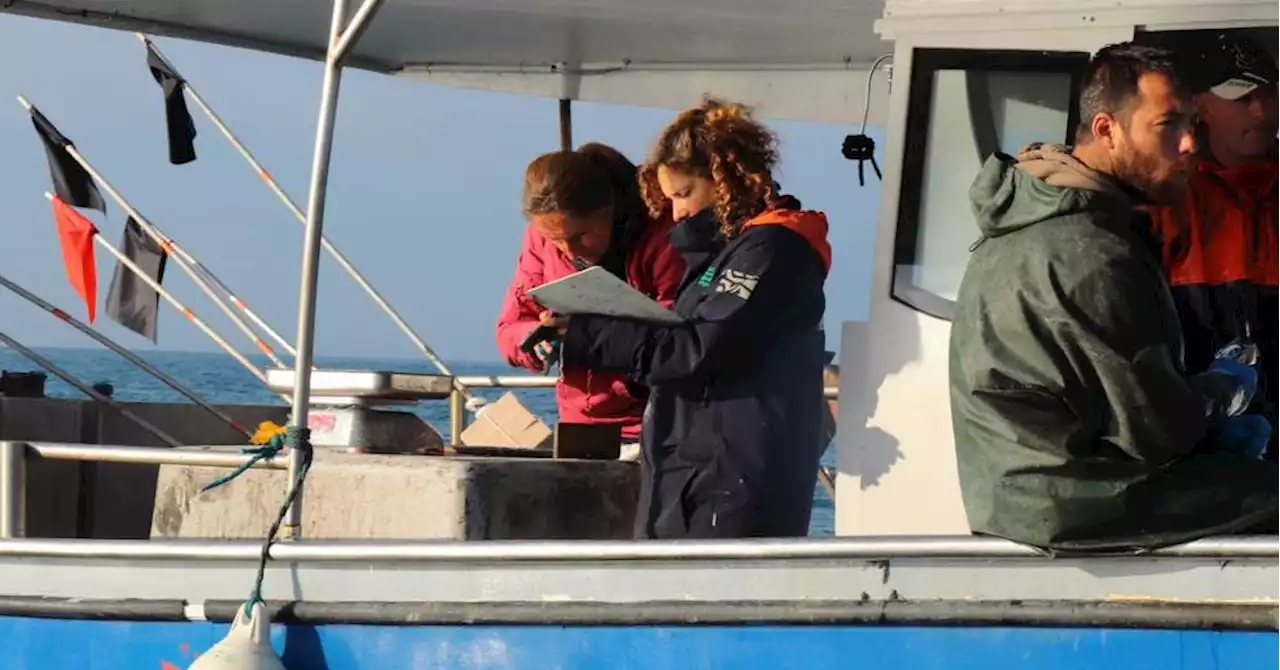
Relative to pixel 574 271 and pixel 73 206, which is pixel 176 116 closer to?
pixel 73 206

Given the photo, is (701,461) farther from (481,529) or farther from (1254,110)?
(1254,110)

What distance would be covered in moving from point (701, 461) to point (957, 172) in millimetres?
955

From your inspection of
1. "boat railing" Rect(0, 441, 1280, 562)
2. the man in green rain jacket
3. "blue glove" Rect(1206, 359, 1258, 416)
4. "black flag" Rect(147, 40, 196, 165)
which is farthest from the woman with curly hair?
"black flag" Rect(147, 40, 196, 165)

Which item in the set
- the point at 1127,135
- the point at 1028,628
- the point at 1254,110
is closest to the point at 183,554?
the point at 1028,628

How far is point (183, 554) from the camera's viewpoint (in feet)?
14.5

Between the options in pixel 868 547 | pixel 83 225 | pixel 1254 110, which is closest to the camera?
pixel 868 547

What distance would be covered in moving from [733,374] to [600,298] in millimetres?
349

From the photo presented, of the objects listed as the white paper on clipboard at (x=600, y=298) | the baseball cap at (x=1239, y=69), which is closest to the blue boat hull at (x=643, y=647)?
the white paper on clipboard at (x=600, y=298)

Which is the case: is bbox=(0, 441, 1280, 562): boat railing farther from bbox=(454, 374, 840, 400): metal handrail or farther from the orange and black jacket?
bbox=(454, 374, 840, 400): metal handrail

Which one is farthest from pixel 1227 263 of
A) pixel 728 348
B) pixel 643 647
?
pixel 643 647

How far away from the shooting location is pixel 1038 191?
3.63 meters

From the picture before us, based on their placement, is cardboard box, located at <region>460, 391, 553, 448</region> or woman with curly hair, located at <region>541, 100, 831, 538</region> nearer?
woman with curly hair, located at <region>541, 100, 831, 538</region>

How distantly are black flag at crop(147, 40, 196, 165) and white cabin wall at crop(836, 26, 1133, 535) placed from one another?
407 cm

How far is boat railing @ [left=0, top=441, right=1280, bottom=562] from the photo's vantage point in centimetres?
378
